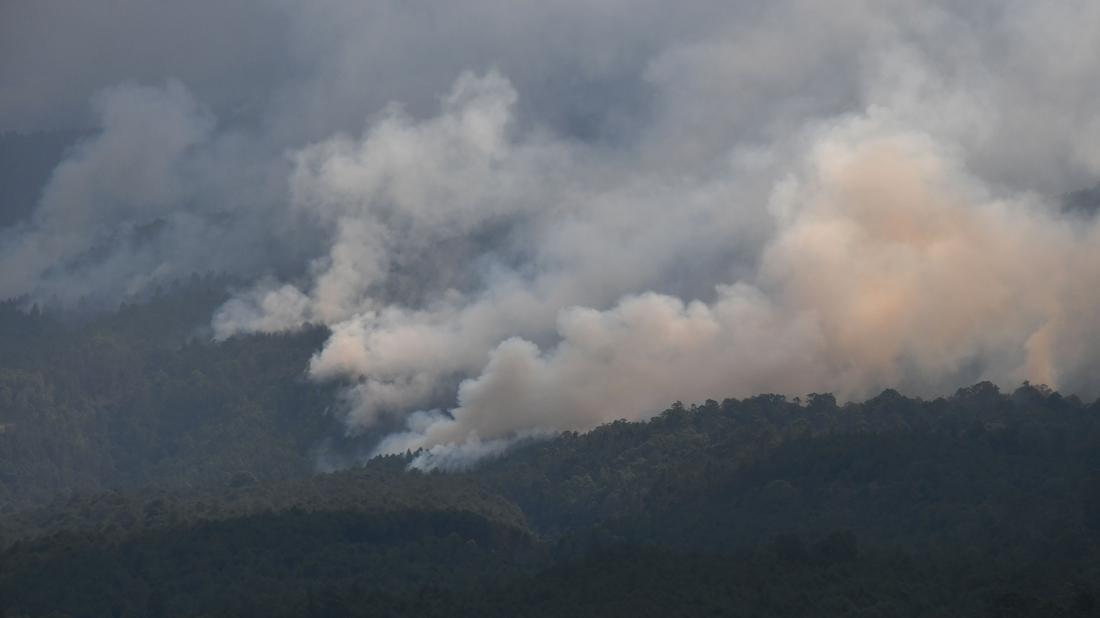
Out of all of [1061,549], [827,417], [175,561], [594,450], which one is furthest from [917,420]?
[175,561]

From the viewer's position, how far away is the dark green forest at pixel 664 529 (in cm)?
11262

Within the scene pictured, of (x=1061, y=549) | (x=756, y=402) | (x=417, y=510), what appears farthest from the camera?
(x=756, y=402)

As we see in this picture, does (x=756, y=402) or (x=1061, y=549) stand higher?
(x=756, y=402)

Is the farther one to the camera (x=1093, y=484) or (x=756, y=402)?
(x=756, y=402)

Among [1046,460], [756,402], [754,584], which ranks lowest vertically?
[754,584]

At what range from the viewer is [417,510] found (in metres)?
152

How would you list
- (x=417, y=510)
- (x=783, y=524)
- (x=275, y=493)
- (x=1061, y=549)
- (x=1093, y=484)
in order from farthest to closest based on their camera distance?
1. (x=275, y=493)
2. (x=417, y=510)
3. (x=783, y=524)
4. (x=1093, y=484)
5. (x=1061, y=549)

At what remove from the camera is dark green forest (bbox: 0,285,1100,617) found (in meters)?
113

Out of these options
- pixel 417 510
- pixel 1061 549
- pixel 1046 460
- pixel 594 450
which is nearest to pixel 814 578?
pixel 1061 549

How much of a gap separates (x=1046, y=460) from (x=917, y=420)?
21.8 meters

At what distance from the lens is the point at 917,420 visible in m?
160

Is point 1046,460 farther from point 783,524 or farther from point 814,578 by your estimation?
point 814,578

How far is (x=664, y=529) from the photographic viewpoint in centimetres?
14212

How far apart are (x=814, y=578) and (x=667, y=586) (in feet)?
27.7
